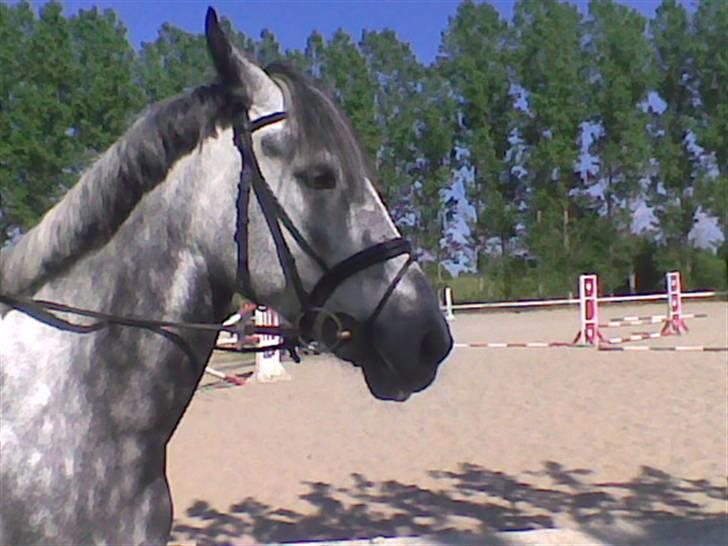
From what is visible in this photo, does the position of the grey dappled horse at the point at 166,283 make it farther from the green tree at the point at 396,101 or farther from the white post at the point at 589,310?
the green tree at the point at 396,101

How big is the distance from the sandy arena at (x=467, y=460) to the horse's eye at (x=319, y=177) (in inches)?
24.4

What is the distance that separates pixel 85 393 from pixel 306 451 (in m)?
5.94

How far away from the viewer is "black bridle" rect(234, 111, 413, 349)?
67.0 inches

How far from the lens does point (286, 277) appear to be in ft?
5.70

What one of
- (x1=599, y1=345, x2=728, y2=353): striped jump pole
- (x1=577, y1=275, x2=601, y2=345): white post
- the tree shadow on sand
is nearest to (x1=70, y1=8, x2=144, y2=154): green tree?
(x1=577, y1=275, x2=601, y2=345): white post

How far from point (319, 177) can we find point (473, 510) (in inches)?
A: 167

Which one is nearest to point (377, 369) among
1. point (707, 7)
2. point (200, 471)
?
point (200, 471)

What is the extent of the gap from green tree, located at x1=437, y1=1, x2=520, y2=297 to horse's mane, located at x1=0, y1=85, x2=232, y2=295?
39682 mm

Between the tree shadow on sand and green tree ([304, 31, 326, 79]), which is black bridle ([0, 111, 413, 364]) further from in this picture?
green tree ([304, 31, 326, 79])

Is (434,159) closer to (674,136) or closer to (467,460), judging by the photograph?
(674,136)

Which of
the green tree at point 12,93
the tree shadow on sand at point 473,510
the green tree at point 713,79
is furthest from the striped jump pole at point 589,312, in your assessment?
the green tree at point 713,79

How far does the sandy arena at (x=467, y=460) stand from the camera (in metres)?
5.23

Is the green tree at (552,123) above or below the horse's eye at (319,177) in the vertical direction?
above

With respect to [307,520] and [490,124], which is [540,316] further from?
[307,520]
